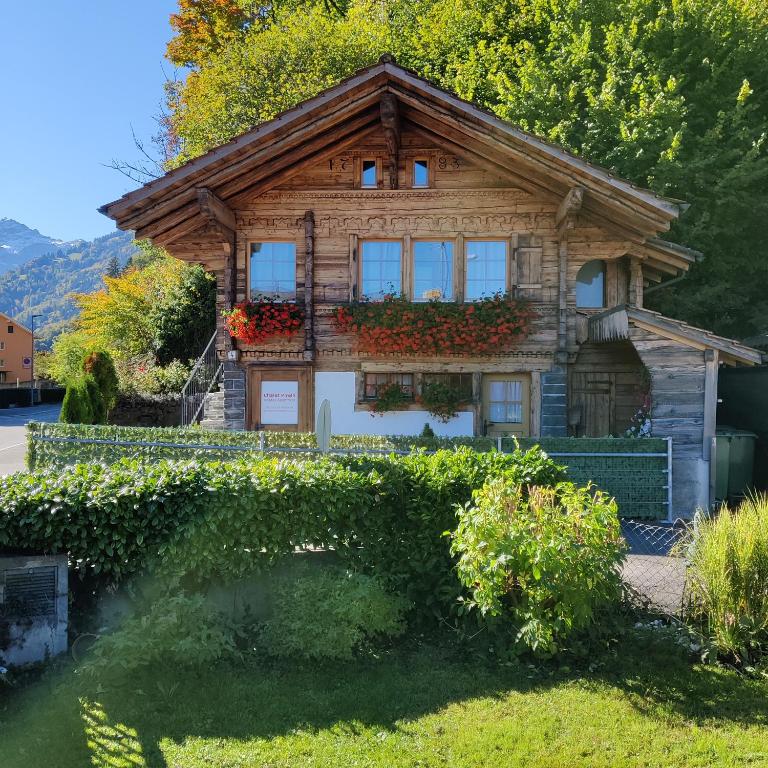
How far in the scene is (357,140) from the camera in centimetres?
1382

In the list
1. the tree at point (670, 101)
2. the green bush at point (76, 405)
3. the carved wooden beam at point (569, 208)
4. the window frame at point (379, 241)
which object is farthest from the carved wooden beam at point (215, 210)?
the tree at point (670, 101)

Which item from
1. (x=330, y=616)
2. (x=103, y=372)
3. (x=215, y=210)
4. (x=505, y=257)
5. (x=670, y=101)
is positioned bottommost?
(x=330, y=616)

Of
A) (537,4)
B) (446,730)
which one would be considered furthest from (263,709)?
(537,4)

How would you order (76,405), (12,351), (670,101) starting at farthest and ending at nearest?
(12,351), (670,101), (76,405)

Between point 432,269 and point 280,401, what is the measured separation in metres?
4.21

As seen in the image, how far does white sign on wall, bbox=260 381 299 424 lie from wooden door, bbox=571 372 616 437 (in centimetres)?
592

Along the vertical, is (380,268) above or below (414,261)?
below

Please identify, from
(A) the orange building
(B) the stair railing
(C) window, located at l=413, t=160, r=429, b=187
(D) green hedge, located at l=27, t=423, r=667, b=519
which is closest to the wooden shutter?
(C) window, located at l=413, t=160, r=429, b=187

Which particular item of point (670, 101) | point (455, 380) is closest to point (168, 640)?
point (455, 380)

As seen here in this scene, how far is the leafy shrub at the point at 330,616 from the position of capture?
5566 mm

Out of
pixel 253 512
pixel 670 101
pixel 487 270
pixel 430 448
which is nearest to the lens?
pixel 253 512

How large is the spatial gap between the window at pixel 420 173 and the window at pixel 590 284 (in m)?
3.84

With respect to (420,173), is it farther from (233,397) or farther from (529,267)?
(233,397)

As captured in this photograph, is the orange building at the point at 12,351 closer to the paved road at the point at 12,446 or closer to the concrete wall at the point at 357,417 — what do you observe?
the paved road at the point at 12,446
